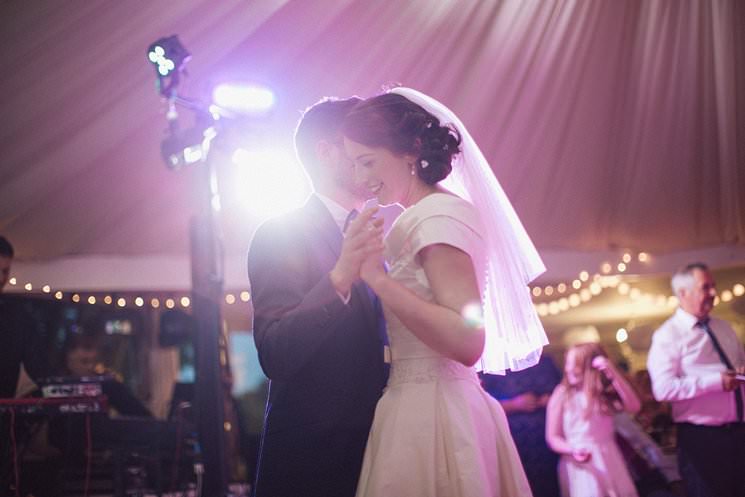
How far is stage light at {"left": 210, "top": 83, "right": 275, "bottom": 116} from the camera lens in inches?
171

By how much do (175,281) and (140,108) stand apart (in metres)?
1.25

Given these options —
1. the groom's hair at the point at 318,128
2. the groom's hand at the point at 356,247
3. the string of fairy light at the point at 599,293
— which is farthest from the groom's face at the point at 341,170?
the string of fairy light at the point at 599,293

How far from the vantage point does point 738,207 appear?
577 centimetres

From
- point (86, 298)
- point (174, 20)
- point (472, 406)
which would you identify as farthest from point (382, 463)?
point (86, 298)

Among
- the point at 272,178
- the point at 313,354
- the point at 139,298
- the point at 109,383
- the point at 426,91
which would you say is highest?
the point at 426,91

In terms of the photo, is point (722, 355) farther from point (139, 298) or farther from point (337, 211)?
point (139, 298)

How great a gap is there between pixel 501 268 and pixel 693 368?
9.08 feet

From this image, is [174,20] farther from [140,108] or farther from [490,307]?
[490,307]

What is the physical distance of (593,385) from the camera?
480 cm

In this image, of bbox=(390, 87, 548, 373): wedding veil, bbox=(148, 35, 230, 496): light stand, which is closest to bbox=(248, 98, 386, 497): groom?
bbox=(390, 87, 548, 373): wedding veil

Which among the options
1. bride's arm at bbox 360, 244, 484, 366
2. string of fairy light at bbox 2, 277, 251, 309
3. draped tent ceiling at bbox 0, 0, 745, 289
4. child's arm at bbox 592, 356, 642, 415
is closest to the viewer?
bride's arm at bbox 360, 244, 484, 366

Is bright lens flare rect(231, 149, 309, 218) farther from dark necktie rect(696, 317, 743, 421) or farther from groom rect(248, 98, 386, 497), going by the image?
groom rect(248, 98, 386, 497)

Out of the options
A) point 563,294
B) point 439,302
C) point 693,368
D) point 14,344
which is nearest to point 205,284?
point 14,344

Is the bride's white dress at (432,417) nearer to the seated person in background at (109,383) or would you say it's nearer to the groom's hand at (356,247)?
the groom's hand at (356,247)
